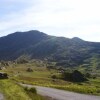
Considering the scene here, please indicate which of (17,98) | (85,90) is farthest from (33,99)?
(85,90)

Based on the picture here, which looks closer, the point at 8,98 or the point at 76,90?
the point at 8,98

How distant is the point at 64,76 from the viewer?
630 ft

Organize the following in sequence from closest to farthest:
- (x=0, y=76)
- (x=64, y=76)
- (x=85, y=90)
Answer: (x=85, y=90), (x=0, y=76), (x=64, y=76)

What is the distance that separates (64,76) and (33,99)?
504ft

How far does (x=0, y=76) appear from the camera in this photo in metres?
97.7

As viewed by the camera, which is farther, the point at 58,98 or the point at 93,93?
the point at 93,93

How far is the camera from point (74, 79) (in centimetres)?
19338

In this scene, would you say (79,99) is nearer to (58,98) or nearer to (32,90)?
(58,98)

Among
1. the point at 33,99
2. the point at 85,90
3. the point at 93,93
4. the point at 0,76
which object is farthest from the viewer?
the point at 0,76

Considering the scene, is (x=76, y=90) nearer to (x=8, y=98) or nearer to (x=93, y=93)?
(x=93, y=93)

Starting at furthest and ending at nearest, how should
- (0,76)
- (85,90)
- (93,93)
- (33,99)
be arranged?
1. (0,76)
2. (85,90)
3. (93,93)
4. (33,99)

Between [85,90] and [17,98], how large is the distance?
18256 millimetres

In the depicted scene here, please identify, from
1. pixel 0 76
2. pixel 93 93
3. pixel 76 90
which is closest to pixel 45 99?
pixel 93 93

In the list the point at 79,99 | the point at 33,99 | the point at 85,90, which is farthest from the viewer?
the point at 85,90
